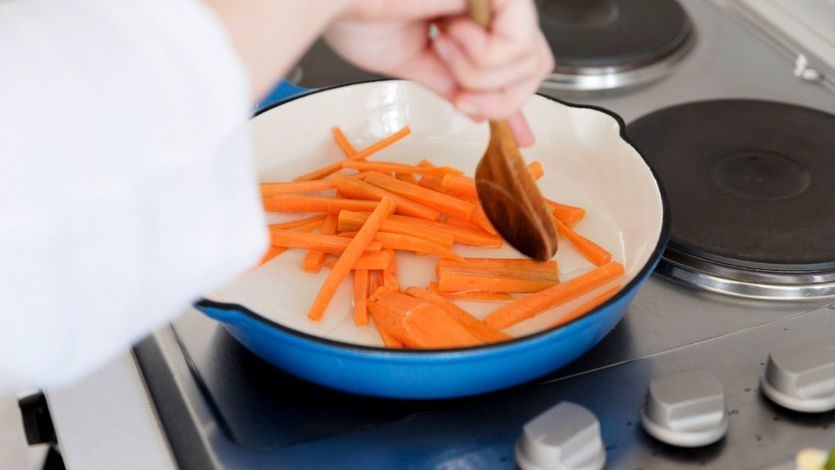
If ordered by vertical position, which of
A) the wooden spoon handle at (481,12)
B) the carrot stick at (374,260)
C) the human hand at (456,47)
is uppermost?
the wooden spoon handle at (481,12)

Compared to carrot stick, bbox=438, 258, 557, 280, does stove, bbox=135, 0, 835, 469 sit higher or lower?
lower

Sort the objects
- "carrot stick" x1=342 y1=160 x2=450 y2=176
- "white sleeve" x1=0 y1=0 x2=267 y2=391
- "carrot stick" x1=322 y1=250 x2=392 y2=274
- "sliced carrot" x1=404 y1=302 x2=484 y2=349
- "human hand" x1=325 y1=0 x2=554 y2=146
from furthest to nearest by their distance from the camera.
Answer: "carrot stick" x1=342 y1=160 x2=450 y2=176 < "carrot stick" x1=322 y1=250 x2=392 y2=274 < "sliced carrot" x1=404 y1=302 x2=484 y2=349 < "human hand" x1=325 y1=0 x2=554 y2=146 < "white sleeve" x1=0 y1=0 x2=267 y2=391

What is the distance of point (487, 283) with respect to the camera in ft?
2.98

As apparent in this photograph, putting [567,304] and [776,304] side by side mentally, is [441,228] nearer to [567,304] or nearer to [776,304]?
[567,304]

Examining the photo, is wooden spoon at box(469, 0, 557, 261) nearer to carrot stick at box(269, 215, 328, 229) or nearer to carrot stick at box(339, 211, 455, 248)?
carrot stick at box(339, 211, 455, 248)

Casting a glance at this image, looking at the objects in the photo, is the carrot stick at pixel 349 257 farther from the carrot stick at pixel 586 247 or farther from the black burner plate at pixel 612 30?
the black burner plate at pixel 612 30

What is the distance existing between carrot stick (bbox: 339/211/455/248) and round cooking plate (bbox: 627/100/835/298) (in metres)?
0.23

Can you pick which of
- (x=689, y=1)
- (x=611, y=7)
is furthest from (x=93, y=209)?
(x=689, y=1)

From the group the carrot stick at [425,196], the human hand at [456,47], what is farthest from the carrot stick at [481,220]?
the human hand at [456,47]

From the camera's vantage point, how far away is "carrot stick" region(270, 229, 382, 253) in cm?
96

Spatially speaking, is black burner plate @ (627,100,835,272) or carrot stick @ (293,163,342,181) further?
carrot stick @ (293,163,342,181)

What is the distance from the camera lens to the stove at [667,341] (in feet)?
2.50

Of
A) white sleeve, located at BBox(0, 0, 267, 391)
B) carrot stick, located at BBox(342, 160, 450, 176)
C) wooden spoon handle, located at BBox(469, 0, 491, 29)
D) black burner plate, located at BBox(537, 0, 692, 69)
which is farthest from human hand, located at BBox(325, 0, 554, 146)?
black burner plate, located at BBox(537, 0, 692, 69)

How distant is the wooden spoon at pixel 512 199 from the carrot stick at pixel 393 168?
0.17m
